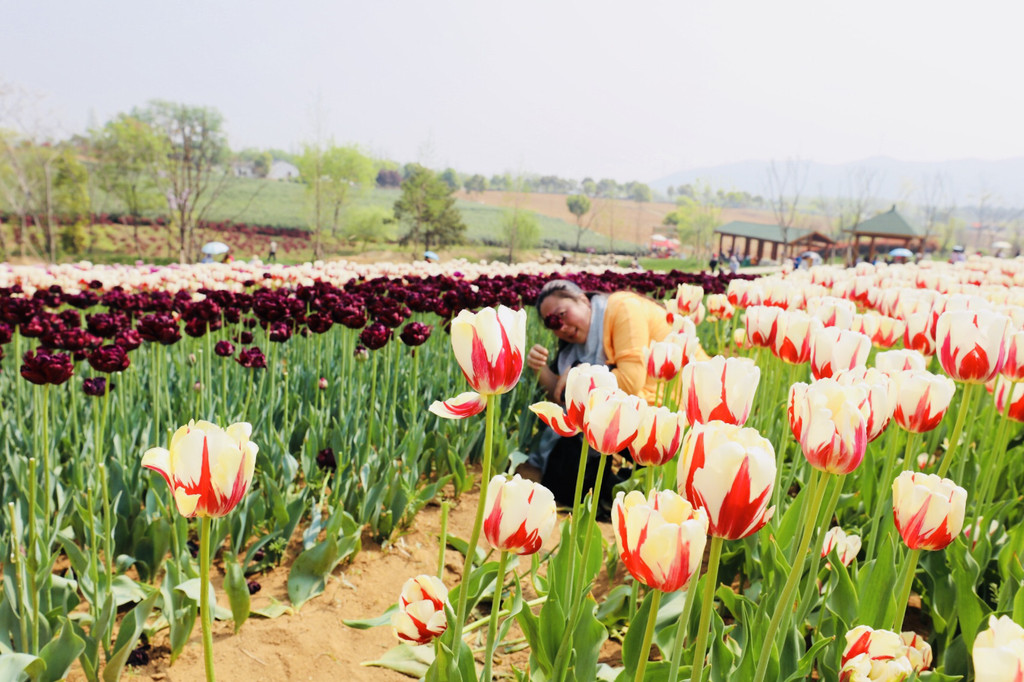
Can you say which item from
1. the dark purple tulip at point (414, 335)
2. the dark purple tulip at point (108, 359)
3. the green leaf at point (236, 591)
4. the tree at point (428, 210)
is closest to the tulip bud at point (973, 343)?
the dark purple tulip at point (414, 335)

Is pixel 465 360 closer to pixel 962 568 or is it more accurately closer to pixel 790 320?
pixel 790 320

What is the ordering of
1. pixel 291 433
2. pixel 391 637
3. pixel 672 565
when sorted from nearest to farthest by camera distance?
pixel 672 565 → pixel 391 637 → pixel 291 433

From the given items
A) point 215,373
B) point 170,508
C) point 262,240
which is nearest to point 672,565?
point 170,508

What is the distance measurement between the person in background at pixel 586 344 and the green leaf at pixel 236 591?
1.91 meters

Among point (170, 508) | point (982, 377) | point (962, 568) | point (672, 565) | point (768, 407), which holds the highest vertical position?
point (982, 377)

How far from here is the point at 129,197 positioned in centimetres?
4072

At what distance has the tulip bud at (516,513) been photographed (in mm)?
1210

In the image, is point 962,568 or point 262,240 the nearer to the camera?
point 962,568

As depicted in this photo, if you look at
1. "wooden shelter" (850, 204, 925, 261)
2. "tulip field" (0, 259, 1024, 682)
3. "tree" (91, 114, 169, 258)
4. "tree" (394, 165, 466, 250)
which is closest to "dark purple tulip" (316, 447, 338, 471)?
"tulip field" (0, 259, 1024, 682)

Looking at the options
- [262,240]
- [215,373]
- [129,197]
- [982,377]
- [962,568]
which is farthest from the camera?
[262,240]

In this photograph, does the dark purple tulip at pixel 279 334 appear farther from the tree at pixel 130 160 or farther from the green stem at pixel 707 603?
the tree at pixel 130 160

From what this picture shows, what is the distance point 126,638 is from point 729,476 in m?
2.07

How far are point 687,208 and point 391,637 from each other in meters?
77.4

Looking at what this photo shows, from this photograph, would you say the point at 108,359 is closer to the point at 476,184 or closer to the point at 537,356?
the point at 537,356
